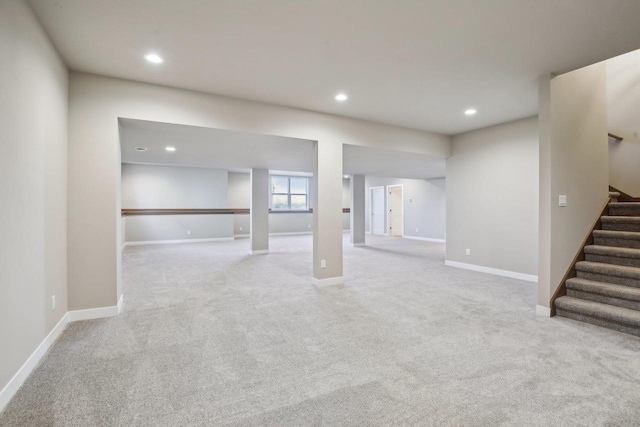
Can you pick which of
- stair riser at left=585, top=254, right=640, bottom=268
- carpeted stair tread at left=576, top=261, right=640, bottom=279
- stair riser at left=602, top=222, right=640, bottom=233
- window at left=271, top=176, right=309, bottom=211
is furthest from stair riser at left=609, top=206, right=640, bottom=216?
window at left=271, top=176, right=309, bottom=211

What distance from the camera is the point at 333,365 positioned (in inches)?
88.0

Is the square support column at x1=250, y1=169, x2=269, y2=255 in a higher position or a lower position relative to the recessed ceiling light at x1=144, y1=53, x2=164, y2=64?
lower

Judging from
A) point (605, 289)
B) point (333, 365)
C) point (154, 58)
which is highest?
point (154, 58)

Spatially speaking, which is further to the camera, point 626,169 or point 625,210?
point 626,169

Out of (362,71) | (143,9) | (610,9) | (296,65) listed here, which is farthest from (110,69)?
(610,9)

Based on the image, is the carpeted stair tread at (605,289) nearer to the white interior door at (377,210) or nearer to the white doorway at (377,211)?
the white doorway at (377,211)

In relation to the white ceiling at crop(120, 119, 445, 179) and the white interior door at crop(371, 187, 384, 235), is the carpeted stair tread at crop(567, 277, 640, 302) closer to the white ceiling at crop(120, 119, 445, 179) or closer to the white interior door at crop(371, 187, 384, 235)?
the white ceiling at crop(120, 119, 445, 179)

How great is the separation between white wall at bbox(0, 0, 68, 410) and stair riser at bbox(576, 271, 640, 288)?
515cm

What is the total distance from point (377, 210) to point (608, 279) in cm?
990

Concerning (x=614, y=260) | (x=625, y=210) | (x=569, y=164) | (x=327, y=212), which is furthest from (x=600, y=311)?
(x=327, y=212)

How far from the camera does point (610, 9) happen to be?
7.13 ft

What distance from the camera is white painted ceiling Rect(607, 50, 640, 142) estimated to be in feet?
15.0

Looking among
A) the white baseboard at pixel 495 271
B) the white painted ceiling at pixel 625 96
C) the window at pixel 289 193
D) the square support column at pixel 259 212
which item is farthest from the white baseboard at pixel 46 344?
the window at pixel 289 193

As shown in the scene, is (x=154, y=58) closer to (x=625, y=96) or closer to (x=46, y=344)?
(x=46, y=344)
